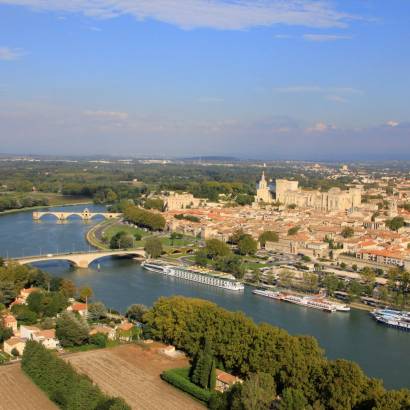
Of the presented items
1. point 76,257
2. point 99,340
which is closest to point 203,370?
point 99,340

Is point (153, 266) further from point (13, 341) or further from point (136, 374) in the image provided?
point (136, 374)

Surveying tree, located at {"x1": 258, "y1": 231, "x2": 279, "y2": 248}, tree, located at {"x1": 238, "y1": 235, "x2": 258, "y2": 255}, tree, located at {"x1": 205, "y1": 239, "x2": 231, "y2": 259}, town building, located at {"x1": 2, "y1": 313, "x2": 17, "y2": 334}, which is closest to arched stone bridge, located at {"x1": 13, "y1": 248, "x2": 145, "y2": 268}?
tree, located at {"x1": 205, "y1": 239, "x2": 231, "y2": 259}

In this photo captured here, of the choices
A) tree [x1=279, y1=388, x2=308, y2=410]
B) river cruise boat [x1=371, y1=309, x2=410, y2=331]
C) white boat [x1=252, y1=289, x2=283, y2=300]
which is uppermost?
tree [x1=279, y1=388, x2=308, y2=410]

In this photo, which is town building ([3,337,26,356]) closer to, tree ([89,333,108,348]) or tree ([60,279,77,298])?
tree ([89,333,108,348])

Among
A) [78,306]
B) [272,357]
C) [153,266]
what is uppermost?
[272,357]

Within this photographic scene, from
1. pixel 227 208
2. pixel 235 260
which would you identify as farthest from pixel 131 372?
pixel 227 208

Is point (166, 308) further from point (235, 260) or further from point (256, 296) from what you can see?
point (235, 260)
